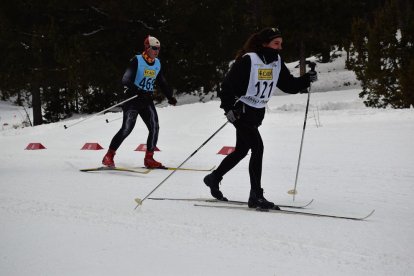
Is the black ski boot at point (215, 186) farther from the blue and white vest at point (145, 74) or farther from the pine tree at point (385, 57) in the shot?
the pine tree at point (385, 57)

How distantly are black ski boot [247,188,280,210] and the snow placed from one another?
0.57ft

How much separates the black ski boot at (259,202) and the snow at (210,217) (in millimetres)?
174

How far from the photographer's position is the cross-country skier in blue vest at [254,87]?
4594 mm

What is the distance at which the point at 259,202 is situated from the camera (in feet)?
15.4

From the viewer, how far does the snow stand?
3.28 meters

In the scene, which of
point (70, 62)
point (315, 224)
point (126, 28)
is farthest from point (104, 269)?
point (126, 28)

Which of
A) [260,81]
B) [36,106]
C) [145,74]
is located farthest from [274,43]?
[36,106]

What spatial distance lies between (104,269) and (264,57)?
244 cm

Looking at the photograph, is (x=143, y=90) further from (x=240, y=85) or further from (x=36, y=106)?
(x=36, y=106)

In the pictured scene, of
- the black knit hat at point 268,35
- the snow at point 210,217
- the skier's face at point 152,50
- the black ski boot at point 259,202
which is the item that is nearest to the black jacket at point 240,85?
the black knit hat at point 268,35

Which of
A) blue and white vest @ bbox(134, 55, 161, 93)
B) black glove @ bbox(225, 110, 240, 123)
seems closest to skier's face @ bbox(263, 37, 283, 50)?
black glove @ bbox(225, 110, 240, 123)

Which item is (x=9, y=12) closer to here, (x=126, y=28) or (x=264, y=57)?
(x=126, y=28)

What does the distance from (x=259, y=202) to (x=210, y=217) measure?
0.52m

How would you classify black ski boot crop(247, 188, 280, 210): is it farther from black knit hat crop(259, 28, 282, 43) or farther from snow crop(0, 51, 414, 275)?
black knit hat crop(259, 28, 282, 43)
